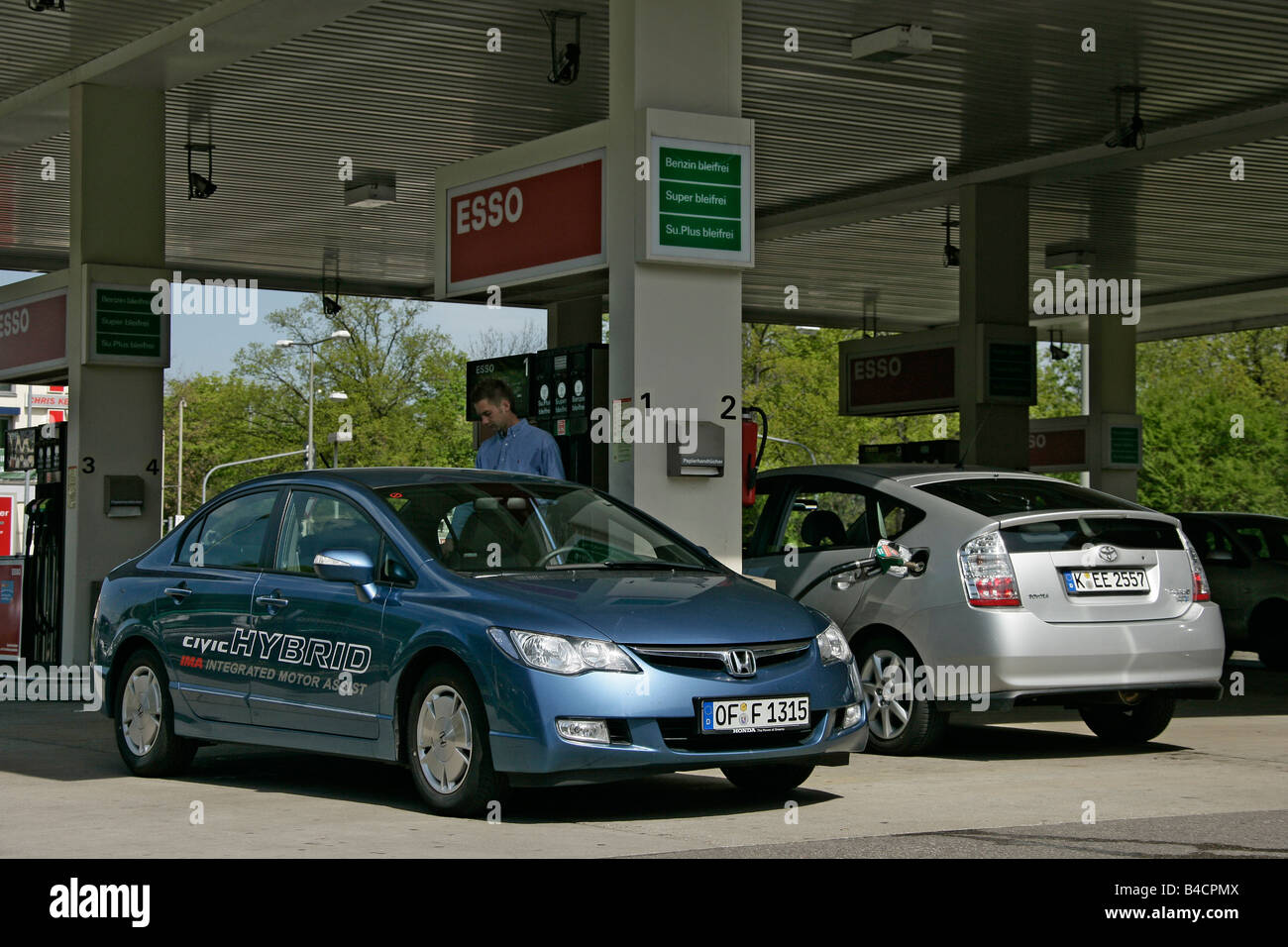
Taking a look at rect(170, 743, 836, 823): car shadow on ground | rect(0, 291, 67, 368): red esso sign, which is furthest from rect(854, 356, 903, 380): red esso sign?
rect(170, 743, 836, 823): car shadow on ground

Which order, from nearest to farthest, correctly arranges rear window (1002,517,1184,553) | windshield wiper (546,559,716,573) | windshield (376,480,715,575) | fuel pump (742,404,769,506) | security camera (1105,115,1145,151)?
windshield (376,480,715,575) → windshield wiper (546,559,716,573) → rear window (1002,517,1184,553) → fuel pump (742,404,769,506) → security camera (1105,115,1145,151)

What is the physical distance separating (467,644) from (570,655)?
453 millimetres

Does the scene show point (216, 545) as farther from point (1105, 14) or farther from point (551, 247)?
point (1105, 14)

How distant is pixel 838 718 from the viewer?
8.05 meters

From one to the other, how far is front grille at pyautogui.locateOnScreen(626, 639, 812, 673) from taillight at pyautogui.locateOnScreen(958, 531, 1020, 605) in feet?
7.68

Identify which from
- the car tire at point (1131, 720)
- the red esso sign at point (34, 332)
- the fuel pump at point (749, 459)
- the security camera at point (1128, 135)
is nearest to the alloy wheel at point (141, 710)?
the fuel pump at point (749, 459)

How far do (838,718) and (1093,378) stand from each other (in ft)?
81.5

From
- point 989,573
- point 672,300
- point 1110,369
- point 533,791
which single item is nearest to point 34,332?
point 672,300

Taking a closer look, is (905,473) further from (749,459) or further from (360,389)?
(360,389)

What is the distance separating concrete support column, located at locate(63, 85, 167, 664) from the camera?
15883 millimetres

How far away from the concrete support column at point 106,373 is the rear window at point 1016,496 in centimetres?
799

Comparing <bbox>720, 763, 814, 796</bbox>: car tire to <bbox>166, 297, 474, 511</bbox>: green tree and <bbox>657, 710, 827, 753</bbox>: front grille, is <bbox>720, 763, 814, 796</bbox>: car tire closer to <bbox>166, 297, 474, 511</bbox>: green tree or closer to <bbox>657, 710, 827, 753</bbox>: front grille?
<bbox>657, 710, 827, 753</bbox>: front grille

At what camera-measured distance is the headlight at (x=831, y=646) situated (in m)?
8.09

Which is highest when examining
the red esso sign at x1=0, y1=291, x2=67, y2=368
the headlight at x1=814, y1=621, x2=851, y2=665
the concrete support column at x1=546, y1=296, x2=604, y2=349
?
the concrete support column at x1=546, y1=296, x2=604, y2=349
